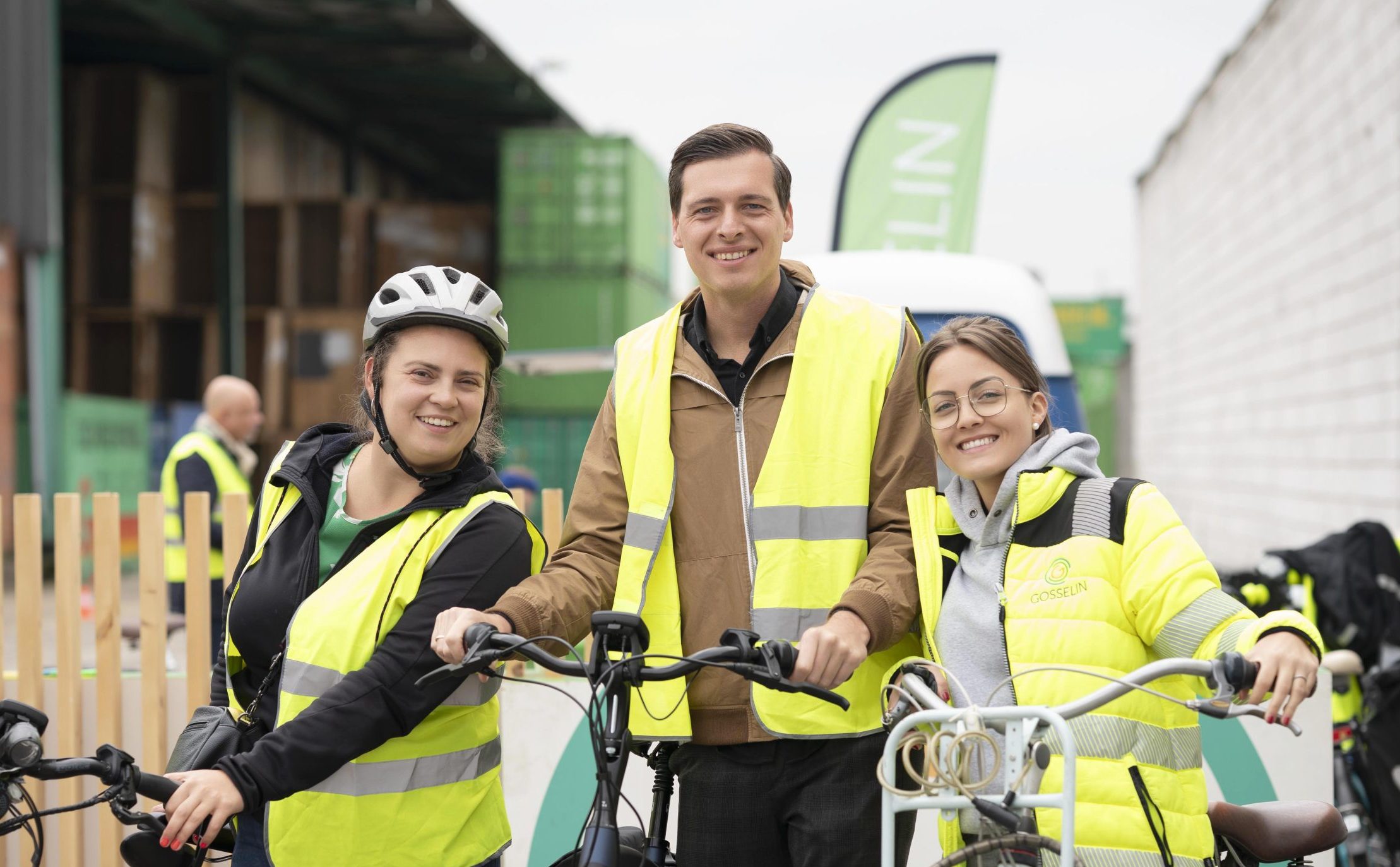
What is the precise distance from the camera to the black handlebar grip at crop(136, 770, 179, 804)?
98.6 inches

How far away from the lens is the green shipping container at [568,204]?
20.1 m

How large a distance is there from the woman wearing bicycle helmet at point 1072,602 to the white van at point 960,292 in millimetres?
3236

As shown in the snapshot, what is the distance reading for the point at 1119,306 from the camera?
37.2 meters

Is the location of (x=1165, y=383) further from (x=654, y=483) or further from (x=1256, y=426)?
(x=654, y=483)

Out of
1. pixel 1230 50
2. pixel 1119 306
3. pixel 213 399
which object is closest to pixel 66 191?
pixel 213 399

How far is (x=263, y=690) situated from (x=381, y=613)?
0.35 m

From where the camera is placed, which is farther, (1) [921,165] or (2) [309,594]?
(1) [921,165]

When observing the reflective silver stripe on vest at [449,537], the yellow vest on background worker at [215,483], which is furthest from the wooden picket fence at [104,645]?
the yellow vest on background worker at [215,483]

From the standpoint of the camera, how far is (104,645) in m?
5.08

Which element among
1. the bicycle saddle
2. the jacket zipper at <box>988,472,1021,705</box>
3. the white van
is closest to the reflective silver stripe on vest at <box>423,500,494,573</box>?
the jacket zipper at <box>988,472,1021,705</box>

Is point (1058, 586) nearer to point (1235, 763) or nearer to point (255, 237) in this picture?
point (1235, 763)

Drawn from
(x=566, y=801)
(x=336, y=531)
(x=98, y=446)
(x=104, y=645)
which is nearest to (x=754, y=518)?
(x=336, y=531)

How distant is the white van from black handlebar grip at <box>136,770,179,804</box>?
164 inches

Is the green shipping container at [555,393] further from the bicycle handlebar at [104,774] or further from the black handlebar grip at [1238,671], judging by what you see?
the black handlebar grip at [1238,671]
